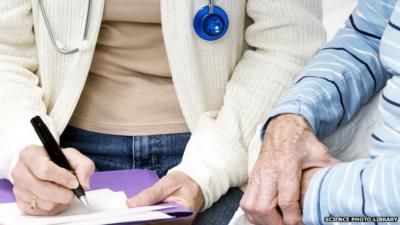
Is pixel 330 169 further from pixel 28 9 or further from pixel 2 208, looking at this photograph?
pixel 28 9

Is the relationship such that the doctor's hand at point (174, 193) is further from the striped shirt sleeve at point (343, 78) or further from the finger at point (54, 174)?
the striped shirt sleeve at point (343, 78)

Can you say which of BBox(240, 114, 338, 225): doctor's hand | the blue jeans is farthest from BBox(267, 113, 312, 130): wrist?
the blue jeans

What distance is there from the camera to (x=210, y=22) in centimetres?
131

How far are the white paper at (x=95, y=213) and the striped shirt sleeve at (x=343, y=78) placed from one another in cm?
26

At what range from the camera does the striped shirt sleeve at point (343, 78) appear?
110cm

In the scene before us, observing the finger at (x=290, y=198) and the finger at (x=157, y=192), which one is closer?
the finger at (x=290, y=198)

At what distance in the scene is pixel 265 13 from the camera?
1356 millimetres

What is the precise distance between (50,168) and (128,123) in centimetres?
29

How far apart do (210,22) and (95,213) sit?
0.45 m

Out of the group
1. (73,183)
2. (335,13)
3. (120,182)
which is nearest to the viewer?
(73,183)

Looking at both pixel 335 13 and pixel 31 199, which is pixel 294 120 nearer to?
pixel 31 199

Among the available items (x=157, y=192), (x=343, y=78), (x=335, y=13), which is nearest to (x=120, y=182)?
(x=157, y=192)

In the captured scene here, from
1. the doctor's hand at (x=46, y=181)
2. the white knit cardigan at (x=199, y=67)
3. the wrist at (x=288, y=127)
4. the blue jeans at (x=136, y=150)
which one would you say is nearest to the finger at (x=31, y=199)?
the doctor's hand at (x=46, y=181)

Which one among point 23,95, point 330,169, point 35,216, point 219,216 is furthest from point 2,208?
point 330,169
